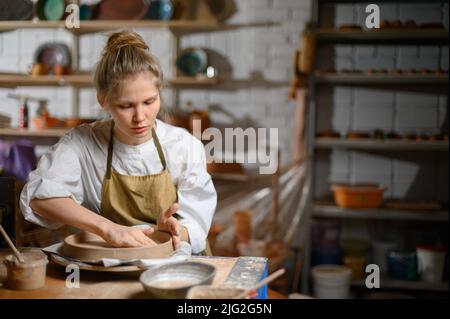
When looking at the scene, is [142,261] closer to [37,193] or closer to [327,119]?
[37,193]

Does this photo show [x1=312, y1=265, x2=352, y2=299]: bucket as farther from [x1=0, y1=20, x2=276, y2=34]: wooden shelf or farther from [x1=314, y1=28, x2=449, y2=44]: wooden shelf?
[x1=0, y1=20, x2=276, y2=34]: wooden shelf

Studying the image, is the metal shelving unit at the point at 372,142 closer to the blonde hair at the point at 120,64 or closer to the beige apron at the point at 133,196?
the beige apron at the point at 133,196

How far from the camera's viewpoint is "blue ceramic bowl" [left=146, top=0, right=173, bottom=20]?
4.17 metres

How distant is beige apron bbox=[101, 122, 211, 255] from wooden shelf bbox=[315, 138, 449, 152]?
217cm

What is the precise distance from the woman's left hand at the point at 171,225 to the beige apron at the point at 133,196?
27 centimetres

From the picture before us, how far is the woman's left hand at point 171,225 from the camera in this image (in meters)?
1.52

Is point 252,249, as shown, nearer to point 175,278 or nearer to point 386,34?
point 386,34

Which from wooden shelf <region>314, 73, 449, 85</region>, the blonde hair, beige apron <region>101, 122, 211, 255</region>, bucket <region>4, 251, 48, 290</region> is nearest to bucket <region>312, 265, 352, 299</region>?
wooden shelf <region>314, 73, 449, 85</region>

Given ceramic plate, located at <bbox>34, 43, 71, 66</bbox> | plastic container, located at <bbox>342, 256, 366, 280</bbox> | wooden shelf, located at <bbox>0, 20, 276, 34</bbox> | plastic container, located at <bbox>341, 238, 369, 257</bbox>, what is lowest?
plastic container, located at <bbox>342, 256, 366, 280</bbox>

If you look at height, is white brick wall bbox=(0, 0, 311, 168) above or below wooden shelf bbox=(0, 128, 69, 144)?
above

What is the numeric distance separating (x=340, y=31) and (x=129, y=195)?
243 cm

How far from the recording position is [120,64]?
5.44 ft

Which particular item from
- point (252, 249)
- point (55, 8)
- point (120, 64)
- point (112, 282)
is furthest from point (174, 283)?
point (55, 8)
